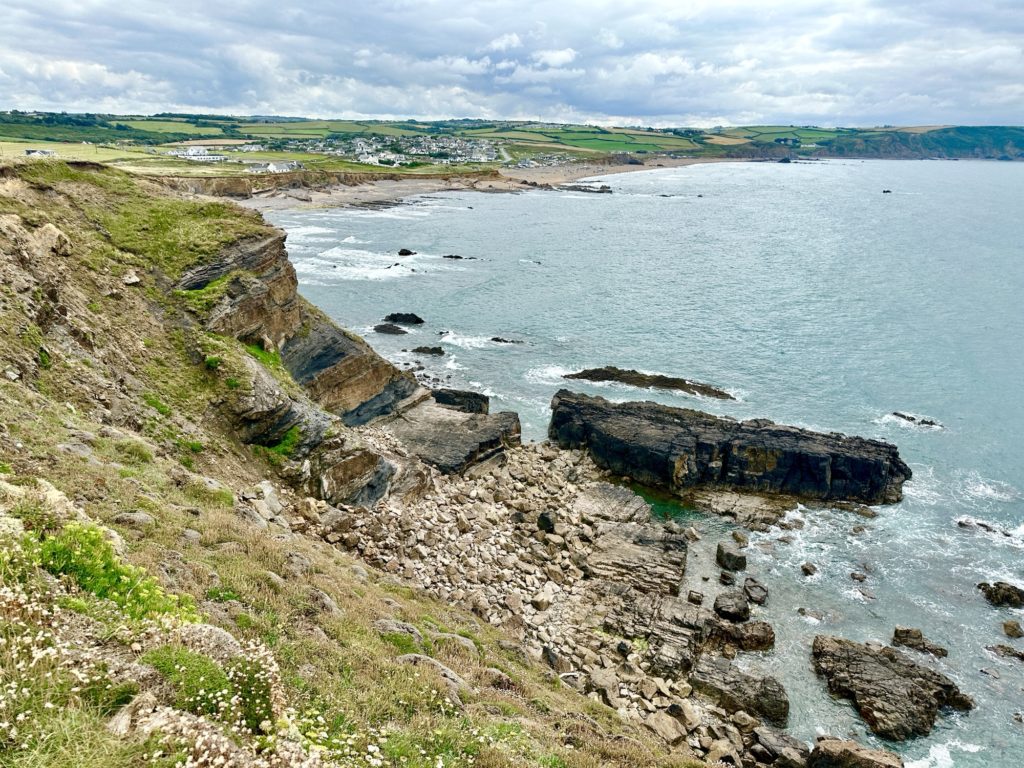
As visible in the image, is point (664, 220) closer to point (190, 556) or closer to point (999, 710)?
point (999, 710)

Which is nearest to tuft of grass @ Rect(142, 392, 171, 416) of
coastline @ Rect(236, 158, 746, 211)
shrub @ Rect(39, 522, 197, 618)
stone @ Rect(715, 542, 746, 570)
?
shrub @ Rect(39, 522, 197, 618)

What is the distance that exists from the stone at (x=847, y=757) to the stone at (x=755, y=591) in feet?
25.1

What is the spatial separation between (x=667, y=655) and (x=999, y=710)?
35.9 ft

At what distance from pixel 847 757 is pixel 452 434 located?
20.9 m

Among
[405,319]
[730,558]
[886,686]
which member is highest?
[405,319]

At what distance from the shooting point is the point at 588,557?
2555 cm

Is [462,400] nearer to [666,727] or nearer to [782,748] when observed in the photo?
[666,727]

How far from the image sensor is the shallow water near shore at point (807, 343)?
948 inches

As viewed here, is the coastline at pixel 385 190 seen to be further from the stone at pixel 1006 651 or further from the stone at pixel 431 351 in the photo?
the stone at pixel 1006 651

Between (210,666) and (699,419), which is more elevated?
(210,666)

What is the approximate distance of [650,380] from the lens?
44594 mm

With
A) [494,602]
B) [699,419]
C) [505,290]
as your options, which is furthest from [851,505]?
[505,290]

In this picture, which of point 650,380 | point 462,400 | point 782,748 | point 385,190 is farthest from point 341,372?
point 385,190

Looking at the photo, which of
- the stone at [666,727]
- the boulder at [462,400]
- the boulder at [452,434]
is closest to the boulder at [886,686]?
the stone at [666,727]
